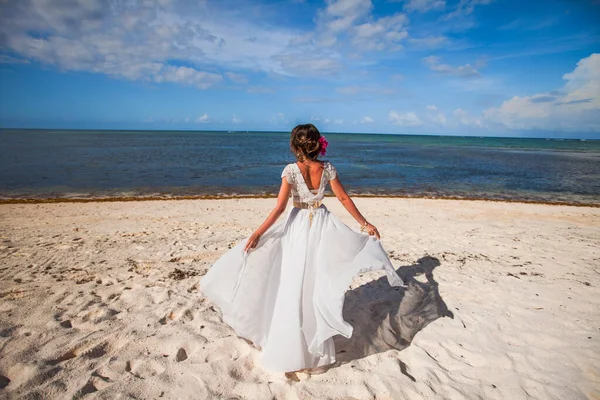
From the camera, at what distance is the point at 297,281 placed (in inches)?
129

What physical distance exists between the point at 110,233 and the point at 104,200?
6.34 meters

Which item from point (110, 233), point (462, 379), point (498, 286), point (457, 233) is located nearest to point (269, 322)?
point (462, 379)

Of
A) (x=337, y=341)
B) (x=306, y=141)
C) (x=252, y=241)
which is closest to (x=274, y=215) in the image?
(x=252, y=241)

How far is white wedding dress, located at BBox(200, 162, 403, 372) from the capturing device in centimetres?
316

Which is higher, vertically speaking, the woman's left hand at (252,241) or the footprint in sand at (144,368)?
the woman's left hand at (252,241)

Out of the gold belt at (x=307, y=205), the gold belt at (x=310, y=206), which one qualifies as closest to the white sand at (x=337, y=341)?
the gold belt at (x=310, y=206)

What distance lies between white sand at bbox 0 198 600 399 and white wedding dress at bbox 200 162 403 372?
1.37ft

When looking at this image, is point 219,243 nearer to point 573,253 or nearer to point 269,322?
point 269,322

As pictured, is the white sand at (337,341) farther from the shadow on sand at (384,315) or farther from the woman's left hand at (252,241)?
the woman's left hand at (252,241)

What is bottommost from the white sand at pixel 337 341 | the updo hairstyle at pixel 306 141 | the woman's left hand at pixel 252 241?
the white sand at pixel 337 341

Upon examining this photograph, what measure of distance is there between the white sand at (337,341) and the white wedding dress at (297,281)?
16.4 inches

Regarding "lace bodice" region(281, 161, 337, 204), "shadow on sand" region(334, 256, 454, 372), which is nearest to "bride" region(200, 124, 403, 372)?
"lace bodice" region(281, 161, 337, 204)

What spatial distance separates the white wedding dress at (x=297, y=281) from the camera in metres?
3.16

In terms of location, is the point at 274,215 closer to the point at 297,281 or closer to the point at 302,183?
the point at 302,183
